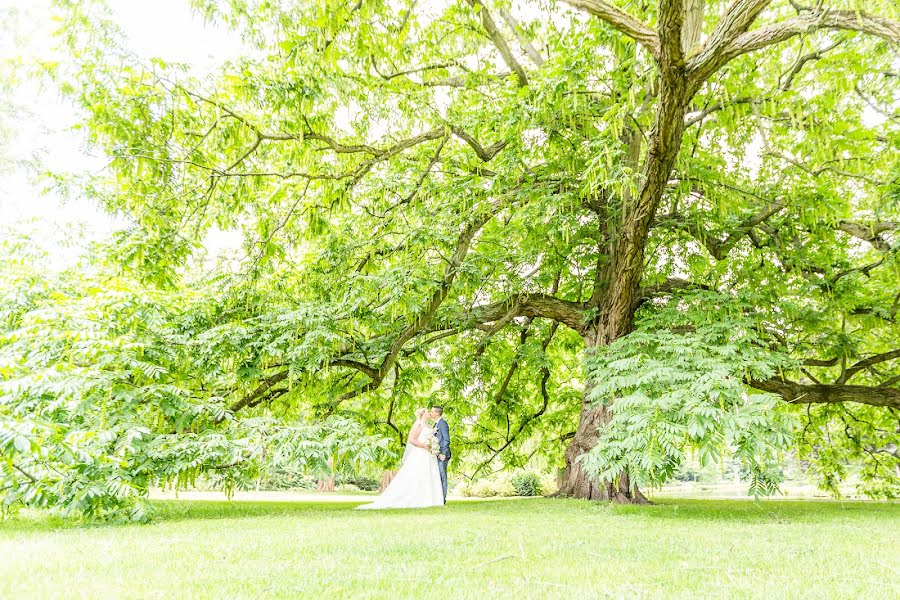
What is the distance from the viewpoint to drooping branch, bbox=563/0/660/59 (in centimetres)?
499

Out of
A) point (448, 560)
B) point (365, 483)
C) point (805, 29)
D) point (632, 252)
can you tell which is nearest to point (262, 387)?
point (632, 252)

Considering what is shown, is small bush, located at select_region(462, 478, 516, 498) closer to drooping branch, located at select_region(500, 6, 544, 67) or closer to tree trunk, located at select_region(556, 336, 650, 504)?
tree trunk, located at select_region(556, 336, 650, 504)

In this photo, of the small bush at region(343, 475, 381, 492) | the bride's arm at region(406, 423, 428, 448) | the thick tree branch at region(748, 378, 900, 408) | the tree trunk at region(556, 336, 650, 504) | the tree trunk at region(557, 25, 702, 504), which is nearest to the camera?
the tree trunk at region(557, 25, 702, 504)

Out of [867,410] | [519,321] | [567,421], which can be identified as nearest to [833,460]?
[867,410]

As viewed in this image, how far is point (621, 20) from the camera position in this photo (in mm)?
5098

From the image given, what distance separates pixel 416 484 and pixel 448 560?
580 cm

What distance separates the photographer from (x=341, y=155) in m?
8.10

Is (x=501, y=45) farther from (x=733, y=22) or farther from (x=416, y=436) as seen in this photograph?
(x=416, y=436)

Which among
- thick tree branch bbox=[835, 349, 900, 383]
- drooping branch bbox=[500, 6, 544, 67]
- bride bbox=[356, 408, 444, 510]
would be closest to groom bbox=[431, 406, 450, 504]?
bride bbox=[356, 408, 444, 510]

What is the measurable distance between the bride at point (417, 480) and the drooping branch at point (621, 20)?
6.09m

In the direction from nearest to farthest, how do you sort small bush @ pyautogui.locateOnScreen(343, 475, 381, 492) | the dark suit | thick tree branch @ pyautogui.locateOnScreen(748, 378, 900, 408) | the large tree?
the large tree, thick tree branch @ pyautogui.locateOnScreen(748, 378, 900, 408), the dark suit, small bush @ pyautogui.locateOnScreen(343, 475, 381, 492)

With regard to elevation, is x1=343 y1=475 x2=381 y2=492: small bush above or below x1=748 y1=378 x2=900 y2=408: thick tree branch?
below

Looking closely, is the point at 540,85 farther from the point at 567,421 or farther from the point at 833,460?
the point at 833,460

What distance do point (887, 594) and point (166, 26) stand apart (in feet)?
33.1
